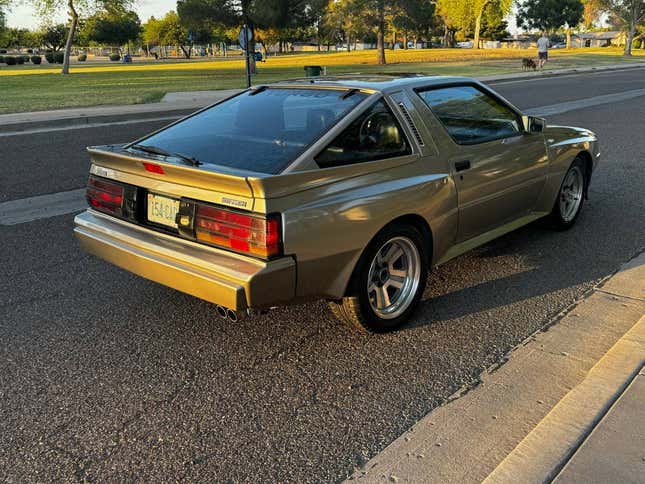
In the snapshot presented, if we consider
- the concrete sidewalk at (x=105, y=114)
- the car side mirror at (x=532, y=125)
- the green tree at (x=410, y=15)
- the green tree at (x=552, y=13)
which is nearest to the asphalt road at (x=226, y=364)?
the car side mirror at (x=532, y=125)

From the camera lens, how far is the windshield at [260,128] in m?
3.36

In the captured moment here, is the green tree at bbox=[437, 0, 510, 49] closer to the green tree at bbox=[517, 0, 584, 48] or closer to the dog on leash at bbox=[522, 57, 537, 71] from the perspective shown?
the green tree at bbox=[517, 0, 584, 48]

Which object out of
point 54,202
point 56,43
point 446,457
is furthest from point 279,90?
point 56,43

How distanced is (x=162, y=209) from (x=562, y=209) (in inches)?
144

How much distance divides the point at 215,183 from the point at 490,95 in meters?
2.60

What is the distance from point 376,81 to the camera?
3982mm

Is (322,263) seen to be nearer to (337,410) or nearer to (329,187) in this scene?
(329,187)

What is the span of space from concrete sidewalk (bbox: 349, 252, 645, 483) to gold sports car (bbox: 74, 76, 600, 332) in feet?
2.71

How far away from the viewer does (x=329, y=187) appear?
3152mm

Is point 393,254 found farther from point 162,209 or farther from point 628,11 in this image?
point 628,11

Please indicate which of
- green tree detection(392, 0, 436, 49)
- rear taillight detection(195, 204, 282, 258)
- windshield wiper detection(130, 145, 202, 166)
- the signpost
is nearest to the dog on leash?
Answer: green tree detection(392, 0, 436, 49)

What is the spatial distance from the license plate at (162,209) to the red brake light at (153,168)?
0.46ft

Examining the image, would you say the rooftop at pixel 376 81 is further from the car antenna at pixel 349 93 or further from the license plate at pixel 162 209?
the license plate at pixel 162 209

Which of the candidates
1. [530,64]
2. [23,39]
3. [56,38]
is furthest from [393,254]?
[23,39]
